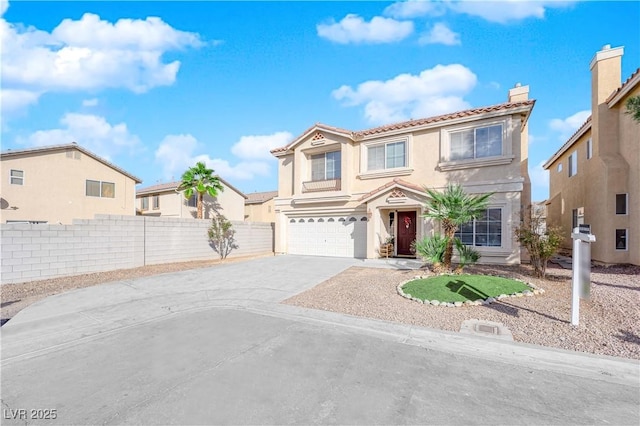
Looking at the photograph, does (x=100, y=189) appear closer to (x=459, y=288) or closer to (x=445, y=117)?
(x=445, y=117)

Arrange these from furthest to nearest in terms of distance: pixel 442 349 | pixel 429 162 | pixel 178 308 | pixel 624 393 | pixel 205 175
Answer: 1. pixel 205 175
2. pixel 429 162
3. pixel 178 308
4. pixel 442 349
5. pixel 624 393

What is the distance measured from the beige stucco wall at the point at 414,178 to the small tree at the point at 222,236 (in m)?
2.89

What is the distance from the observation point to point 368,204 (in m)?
15.6

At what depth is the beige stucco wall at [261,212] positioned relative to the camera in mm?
35062

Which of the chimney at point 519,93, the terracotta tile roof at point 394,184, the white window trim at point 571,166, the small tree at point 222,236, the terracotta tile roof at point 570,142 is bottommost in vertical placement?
the small tree at point 222,236

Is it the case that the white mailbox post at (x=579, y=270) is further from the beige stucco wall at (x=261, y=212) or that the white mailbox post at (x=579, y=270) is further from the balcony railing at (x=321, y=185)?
the beige stucco wall at (x=261, y=212)

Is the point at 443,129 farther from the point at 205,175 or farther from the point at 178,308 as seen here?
the point at 205,175

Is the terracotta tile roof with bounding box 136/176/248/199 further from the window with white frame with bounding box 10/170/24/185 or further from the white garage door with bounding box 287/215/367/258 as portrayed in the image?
the white garage door with bounding box 287/215/367/258

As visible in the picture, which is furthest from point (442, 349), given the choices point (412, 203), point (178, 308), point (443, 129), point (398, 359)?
point (443, 129)

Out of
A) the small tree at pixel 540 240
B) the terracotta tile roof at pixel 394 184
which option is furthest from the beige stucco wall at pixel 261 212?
the small tree at pixel 540 240

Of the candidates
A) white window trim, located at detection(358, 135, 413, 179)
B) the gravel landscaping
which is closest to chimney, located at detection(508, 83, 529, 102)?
white window trim, located at detection(358, 135, 413, 179)

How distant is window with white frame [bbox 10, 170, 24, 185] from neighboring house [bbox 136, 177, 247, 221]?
9.22 m

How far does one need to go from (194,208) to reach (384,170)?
18.6 m

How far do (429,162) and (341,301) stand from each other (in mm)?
9706
